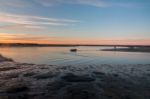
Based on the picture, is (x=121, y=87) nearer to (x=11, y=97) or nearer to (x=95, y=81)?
(x=95, y=81)

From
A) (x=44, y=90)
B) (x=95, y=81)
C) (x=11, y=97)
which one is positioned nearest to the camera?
(x=11, y=97)

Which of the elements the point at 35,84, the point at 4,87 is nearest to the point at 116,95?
the point at 35,84

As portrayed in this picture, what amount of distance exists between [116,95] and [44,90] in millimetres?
5076

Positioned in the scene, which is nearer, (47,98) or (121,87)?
(47,98)

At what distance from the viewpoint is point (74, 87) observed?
15203 millimetres

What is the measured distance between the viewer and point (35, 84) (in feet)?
53.5

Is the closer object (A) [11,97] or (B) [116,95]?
(A) [11,97]

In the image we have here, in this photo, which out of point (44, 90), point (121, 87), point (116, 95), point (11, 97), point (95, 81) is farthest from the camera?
point (95, 81)

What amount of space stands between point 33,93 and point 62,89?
2241 millimetres

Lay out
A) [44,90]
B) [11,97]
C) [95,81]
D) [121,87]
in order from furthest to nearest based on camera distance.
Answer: [95,81]
[121,87]
[44,90]
[11,97]

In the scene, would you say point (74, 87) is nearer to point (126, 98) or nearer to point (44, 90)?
point (44, 90)

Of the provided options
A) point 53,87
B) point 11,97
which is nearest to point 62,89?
point 53,87

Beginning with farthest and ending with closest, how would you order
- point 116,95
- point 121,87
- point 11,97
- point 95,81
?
point 95,81
point 121,87
point 116,95
point 11,97

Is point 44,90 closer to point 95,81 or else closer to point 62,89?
point 62,89
